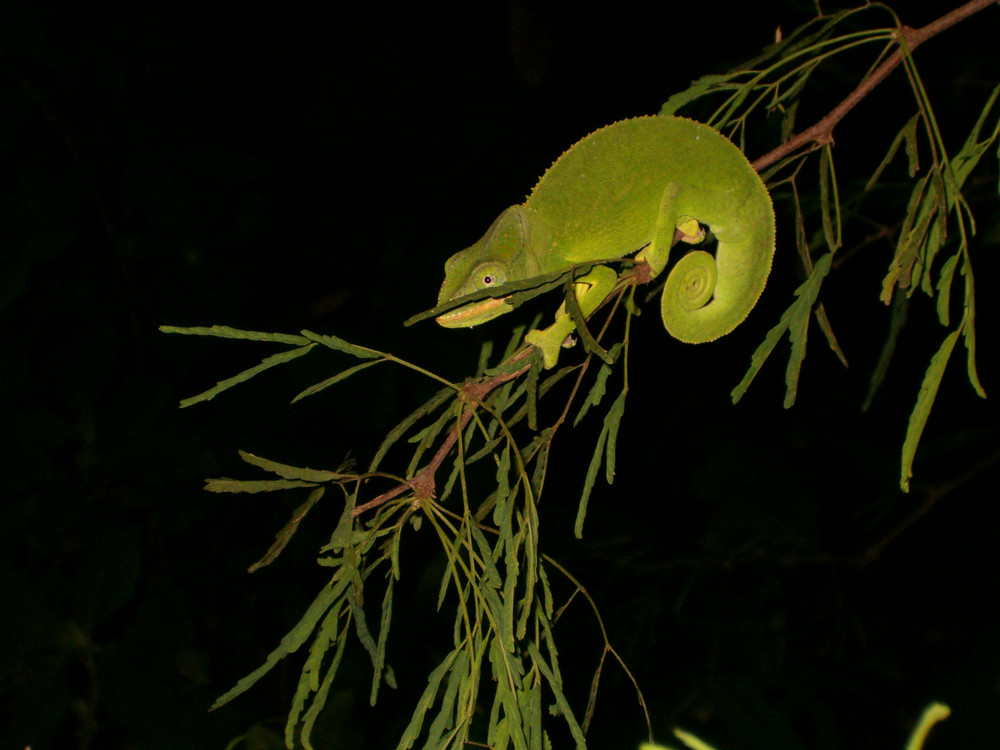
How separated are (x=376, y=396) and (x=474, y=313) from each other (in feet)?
4.01

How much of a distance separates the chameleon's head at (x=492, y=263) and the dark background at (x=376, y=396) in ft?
2.09

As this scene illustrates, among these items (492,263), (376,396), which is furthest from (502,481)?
(376,396)

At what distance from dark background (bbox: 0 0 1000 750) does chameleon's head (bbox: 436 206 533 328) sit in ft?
2.09

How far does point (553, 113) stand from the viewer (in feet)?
8.43

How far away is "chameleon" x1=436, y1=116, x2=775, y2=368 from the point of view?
3.15 feet

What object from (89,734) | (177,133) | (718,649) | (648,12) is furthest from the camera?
(648,12)

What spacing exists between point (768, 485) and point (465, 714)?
6.22ft

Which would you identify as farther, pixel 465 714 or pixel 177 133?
pixel 177 133

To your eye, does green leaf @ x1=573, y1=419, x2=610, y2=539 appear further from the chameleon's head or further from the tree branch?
the tree branch

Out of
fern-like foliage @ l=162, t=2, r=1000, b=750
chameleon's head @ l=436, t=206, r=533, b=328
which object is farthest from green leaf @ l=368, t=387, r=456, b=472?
chameleon's head @ l=436, t=206, r=533, b=328

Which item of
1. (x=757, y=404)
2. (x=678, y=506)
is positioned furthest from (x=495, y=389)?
(x=678, y=506)

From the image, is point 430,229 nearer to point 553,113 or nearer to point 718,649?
point 553,113

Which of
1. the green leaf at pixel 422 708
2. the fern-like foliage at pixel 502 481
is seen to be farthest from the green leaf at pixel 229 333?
the green leaf at pixel 422 708

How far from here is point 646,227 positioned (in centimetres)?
102
